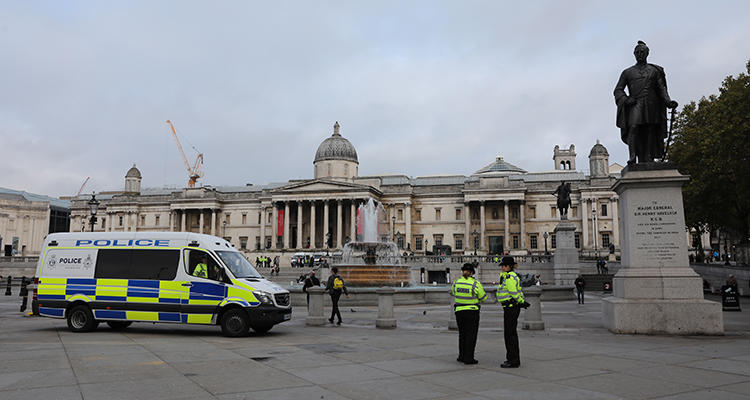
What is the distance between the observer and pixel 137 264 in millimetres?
14359

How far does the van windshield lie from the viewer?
1413 cm

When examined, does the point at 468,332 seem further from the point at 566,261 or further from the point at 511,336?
the point at 566,261

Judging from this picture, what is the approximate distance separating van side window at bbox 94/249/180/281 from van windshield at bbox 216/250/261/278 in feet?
3.96

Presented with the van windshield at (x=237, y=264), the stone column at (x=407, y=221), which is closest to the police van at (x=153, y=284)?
the van windshield at (x=237, y=264)

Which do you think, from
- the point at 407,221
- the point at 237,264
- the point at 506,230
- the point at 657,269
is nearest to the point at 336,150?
the point at 407,221

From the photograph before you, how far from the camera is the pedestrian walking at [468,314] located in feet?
31.0

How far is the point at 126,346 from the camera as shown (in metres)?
11.7

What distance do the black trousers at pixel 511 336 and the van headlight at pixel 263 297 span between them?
6.61 meters

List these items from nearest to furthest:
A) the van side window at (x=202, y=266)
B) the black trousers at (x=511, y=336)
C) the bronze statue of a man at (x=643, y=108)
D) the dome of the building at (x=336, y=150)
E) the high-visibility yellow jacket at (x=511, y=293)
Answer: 1. the black trousers at (x=511, y=336)
2. the high-visibility yellow jacket at (x=511, y=293)
3. the bronze statue of a man at (x=643, y=108)
4. the van side window at (x=202, y=266)
5. the dome of the building at (x=336, y=150)

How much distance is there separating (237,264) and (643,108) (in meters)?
11.1

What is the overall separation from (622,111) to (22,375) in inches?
543

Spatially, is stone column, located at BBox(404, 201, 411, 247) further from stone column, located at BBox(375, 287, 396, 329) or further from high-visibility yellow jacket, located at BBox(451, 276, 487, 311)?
high-visibility yellow jacket, located at BBox(451, 276, 487, 311)

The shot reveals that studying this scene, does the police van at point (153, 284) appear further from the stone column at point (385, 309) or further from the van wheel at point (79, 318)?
the stone column at point (385, 309)

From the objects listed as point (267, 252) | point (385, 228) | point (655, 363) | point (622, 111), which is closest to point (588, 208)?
point (385, 228)
